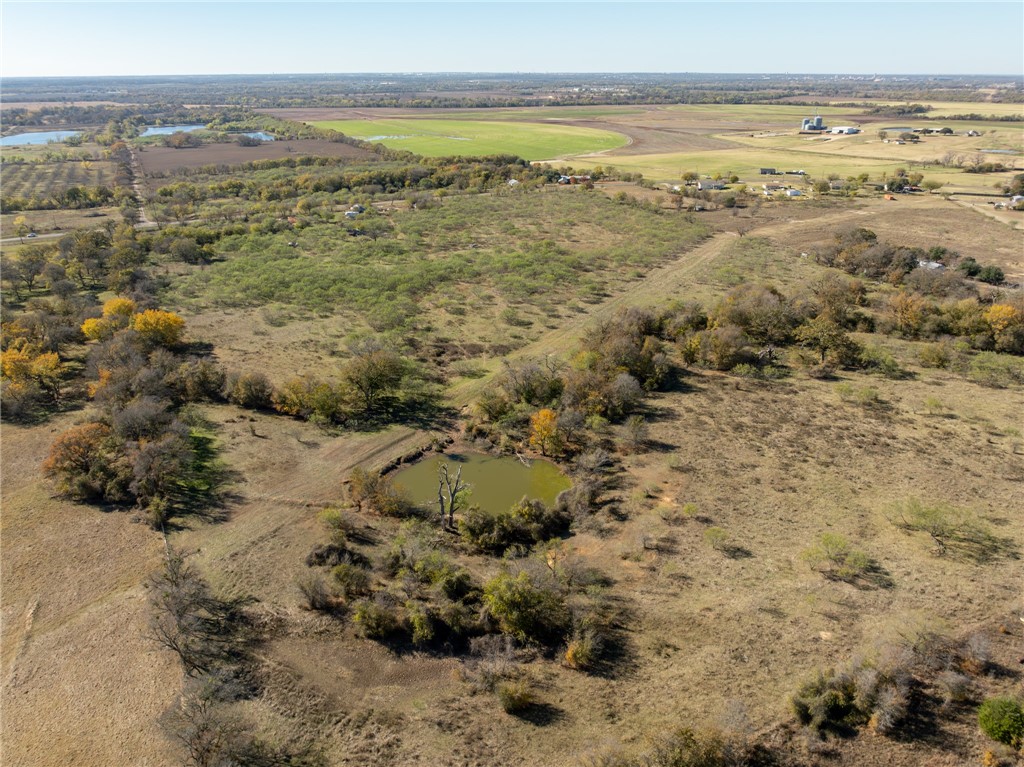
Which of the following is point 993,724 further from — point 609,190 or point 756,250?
point 609,190

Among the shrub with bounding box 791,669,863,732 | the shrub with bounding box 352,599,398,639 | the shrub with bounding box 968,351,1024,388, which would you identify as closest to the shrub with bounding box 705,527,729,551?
the shrub with bounding box 791,669,863,732

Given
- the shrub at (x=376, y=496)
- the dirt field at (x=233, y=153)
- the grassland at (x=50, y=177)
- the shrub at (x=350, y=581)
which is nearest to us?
the shrub at (x=350, y=581)

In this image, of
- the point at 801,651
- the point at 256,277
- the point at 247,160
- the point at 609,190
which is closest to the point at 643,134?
the point at 609,190

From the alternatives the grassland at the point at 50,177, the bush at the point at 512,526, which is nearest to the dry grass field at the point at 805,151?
the bush at the point at 512,526

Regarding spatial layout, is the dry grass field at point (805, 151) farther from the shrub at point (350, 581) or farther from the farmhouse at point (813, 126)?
the shrub at point (350, 581)

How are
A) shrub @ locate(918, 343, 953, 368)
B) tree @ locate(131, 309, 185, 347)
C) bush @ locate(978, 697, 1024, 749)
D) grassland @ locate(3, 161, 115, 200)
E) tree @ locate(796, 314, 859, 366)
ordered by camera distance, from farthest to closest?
1. grassland @ locate(3, 161, 115, 200)
2. tree @ locate(131, 309, 185, 347)
3. tree @ locate(796, 314, 859, 366)
4. shrub @ locate(918, 343, 953, 368)
5. bush @ locate(978, 697, 1024, 749)

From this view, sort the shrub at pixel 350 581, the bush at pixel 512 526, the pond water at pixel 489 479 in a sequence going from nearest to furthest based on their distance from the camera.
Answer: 1. the shrub at pixel 350 581
2. the bush at pixel 512 526
3. the pond water at pixel 489 479

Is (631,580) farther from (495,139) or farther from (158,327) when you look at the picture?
(495,139)

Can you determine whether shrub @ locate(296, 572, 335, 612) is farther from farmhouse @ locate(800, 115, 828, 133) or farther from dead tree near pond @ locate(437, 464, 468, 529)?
farmhouse @ locate(800, 115, 828, 133)
